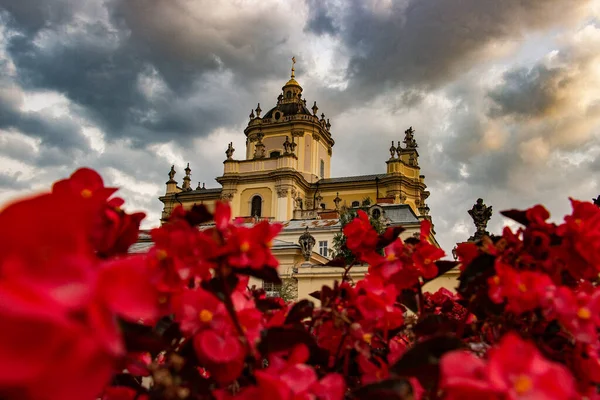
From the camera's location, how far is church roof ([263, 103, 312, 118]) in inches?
1948

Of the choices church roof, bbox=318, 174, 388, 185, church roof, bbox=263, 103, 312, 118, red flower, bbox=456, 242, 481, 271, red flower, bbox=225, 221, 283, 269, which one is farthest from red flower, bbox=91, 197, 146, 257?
church roof, bbox=263, 103, 312, 118

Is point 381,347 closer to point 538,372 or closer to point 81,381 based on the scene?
point 538,372

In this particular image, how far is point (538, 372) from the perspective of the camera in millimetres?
875

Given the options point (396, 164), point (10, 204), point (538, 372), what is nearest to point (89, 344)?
point (10, 204)

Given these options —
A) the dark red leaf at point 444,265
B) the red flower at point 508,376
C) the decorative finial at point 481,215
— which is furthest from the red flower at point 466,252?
the decorative finial at point 481,215

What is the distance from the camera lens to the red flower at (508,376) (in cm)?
85

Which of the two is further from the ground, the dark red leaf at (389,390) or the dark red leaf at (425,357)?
the dark red leaf at (425,357)

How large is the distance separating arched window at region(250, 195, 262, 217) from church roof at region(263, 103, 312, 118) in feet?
37.7

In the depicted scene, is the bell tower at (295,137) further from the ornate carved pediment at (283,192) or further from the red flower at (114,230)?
the red flower at (114,230)

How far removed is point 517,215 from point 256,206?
134 ft

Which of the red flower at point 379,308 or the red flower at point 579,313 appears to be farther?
the red flower at point 379,308

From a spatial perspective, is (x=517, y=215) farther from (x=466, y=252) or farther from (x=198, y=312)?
(x=198, y=312)

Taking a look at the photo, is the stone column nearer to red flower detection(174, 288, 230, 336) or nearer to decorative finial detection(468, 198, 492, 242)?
decorative finial detection(468, 198, 492, 242)

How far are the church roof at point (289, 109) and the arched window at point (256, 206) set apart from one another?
452 inches
